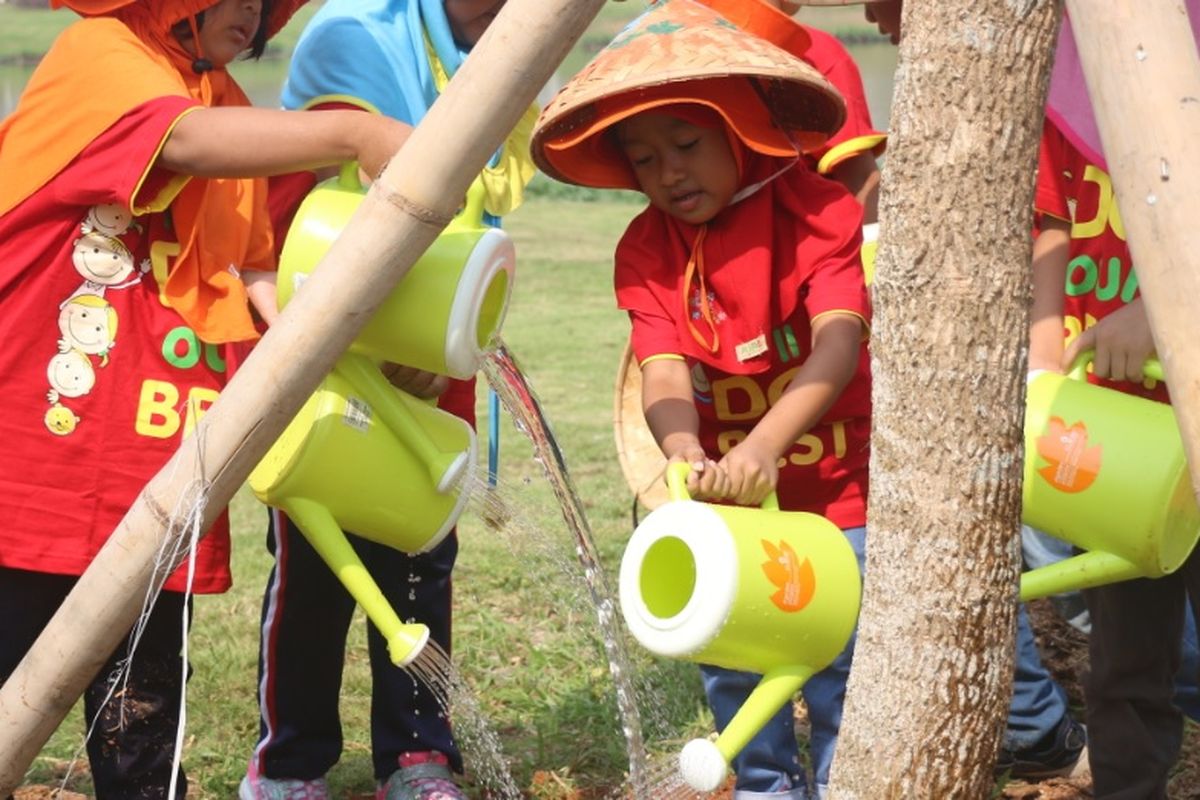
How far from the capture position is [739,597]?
6.49 ft

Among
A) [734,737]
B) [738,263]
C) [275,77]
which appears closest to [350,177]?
[738,263]

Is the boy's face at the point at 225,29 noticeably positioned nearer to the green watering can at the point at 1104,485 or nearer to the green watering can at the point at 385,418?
the green watering can at the point at 385,418

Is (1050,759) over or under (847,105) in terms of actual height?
under

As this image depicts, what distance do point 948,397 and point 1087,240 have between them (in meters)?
0.90

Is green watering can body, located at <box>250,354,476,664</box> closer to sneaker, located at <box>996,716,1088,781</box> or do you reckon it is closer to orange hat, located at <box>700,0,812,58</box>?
orange hat, located at <box>700,0,812,58</box>

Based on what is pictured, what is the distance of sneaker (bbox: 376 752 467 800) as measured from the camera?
2.95m

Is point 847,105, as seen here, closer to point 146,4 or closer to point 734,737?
point 146,4

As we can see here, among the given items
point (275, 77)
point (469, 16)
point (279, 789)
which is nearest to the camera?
point (469, 16)

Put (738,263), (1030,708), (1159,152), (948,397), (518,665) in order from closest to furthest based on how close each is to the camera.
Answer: (1159,152) → (948,397) → (738,263) → (1030,708) → (518,665)

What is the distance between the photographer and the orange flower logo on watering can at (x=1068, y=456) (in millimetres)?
2195

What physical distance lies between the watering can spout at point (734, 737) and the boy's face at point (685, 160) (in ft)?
2.60

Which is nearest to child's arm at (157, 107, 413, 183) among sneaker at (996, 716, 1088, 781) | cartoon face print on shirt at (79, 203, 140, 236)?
cartoon face print on shirt at (79, 203, 140, 236)

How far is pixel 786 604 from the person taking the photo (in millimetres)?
2043

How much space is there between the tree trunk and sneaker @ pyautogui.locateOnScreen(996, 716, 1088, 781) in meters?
1.37
